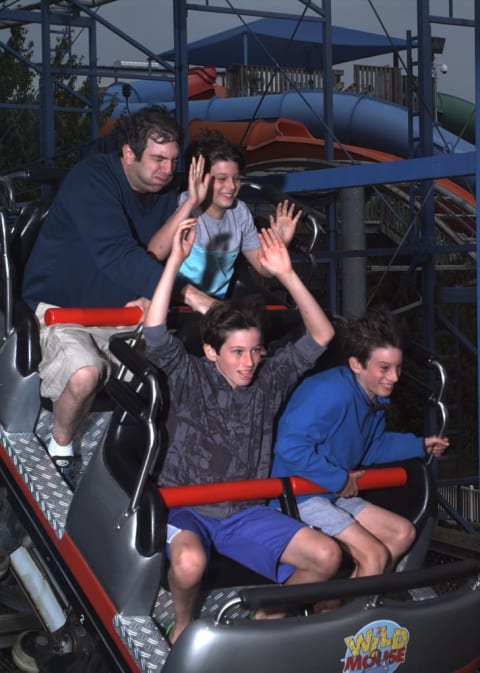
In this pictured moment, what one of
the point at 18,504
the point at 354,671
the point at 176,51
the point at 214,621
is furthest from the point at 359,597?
the point at 176,51

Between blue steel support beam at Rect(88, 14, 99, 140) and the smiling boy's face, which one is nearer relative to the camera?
the smiling boy's face

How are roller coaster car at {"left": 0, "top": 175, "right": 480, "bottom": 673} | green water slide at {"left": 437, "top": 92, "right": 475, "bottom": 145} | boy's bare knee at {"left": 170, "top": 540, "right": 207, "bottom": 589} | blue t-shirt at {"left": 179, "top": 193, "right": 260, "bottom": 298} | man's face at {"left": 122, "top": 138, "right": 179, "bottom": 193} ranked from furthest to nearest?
1. green water slide at {"left": 437, "top": 92, "right": 475, "bottom": 145}
2. blue t-shirt at {"left": 179, "top": 193, "right": 260, "bottom": 298}
3. man's face at {"left": 122, "top": 138, "right": 179, "bottom": 193}
4. boy's bare knee at {"left": 170, "top": 540, "right": 207, "bottom": 589}
5. roller coaster car at {"left": 0, "top": 175, "right": 480, "bottom": 673}

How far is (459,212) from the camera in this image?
41.7 ft

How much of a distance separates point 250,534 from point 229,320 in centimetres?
52

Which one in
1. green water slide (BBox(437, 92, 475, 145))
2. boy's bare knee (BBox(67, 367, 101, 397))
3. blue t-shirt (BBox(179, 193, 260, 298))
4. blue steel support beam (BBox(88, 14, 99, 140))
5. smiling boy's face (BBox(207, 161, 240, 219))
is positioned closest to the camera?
boy's bare knee (BBox(67, 367, 101, 397))

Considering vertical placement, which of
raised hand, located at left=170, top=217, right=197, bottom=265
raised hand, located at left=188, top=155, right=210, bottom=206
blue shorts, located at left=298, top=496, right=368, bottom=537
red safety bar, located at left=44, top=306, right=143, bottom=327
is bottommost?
blue shorts, located at left=298, top=496, right=368, bottom=537

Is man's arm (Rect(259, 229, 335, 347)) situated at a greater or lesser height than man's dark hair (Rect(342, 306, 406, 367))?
greater

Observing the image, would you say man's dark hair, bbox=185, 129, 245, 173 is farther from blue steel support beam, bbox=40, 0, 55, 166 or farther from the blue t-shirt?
blue steel support beam, bbox=40, 0, 55, 166

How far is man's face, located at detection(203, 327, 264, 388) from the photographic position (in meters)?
2.73

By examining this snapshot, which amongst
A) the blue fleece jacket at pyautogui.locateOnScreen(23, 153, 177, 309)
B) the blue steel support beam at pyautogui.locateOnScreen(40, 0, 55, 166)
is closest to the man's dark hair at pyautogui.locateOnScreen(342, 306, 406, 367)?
the blue fleece jacket at pyautogui.locateOnScreen(23, 153, 177, 309)

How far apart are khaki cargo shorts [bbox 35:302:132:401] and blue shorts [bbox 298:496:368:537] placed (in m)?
0.72

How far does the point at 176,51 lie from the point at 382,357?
5.50m

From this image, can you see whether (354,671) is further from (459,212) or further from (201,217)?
(459,212)

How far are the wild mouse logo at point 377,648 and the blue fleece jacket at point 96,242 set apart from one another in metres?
1.16
